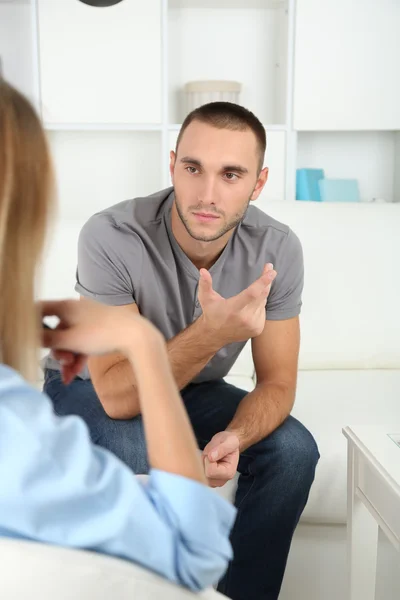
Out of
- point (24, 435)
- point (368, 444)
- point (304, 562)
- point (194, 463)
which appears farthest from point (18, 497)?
point (304, 562)

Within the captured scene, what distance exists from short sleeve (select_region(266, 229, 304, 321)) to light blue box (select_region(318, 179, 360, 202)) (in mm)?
1533

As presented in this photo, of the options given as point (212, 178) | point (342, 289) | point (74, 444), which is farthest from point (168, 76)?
point (74, 444)

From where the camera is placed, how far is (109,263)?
5.50 ft

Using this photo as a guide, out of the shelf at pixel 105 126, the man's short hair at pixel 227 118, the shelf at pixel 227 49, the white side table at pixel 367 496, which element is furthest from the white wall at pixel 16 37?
the white side table at pixel 367 496

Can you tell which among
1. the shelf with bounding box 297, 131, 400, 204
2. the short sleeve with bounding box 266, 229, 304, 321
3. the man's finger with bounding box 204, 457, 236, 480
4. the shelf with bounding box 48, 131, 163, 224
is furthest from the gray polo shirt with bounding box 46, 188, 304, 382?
the shelf with bounding box 297, 131, 400, 204

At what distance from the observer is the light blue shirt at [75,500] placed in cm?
56

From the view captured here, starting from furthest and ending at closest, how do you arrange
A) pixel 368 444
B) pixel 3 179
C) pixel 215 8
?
1. pixel 215 8
2. pixel 368 444
3. pixel 3 179

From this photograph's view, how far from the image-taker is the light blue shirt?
0.56 metres

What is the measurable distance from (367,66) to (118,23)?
103 centimetres

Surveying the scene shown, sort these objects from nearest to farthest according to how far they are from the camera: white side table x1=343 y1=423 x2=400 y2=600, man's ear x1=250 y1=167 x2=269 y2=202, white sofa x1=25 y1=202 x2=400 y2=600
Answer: white side table x1=343 y1=423 x2=400 y2=600
man's ear x1=250 y1=167 x2=269 y2=202
white sofa x1=25 y1=202 x2=400 y2=600

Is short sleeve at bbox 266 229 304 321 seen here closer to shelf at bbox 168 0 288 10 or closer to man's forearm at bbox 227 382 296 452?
man's forearm at bbox 227 382 296 452

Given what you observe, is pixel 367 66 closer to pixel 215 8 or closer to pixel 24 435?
pixel 215 8

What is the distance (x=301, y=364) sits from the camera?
2180 millimetres

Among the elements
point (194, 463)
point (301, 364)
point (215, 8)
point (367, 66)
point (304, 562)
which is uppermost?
point (215, 8)
